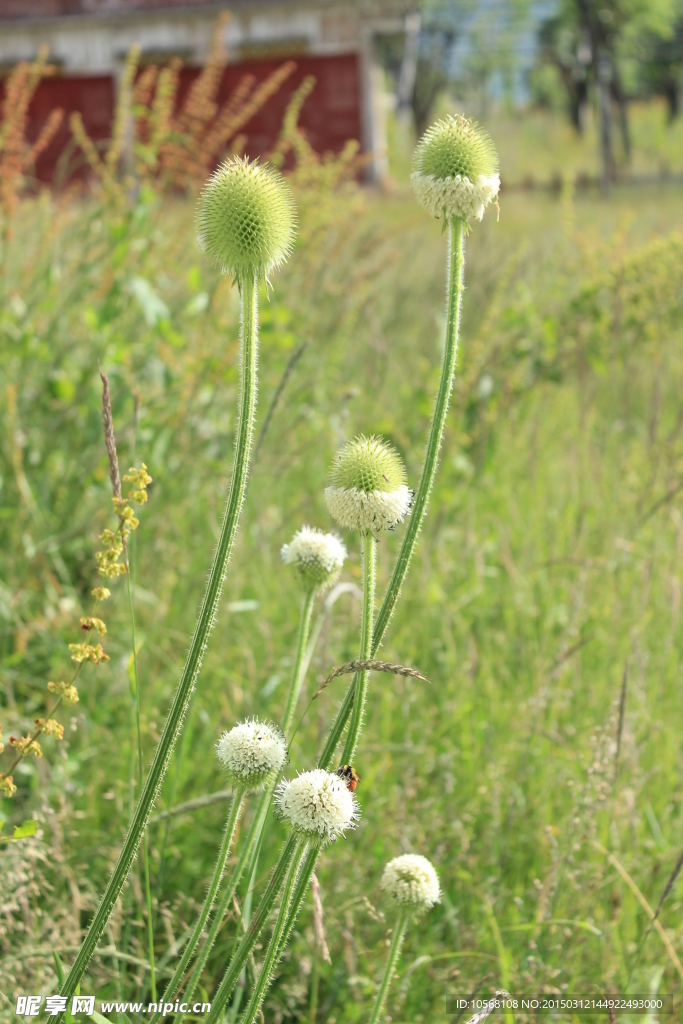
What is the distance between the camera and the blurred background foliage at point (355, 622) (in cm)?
163

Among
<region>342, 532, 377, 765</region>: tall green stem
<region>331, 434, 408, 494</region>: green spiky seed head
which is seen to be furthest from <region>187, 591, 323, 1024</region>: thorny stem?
<region>331, 434, 408, 494</region>: green spiky seed head

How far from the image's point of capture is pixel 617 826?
1.87 meters

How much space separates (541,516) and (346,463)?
2.15 m

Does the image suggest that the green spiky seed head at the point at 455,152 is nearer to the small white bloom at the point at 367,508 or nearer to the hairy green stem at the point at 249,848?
the small white bloom at the point at 367,508

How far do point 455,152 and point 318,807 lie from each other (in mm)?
723

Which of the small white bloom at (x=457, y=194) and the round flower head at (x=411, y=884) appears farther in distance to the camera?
the round flower head at (x=411, y=884)

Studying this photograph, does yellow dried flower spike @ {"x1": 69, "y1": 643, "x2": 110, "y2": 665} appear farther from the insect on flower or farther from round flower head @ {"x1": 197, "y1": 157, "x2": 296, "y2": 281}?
round flower head @ {"x1": 197, "y1": 157, "x2": 296, "y2": 281}

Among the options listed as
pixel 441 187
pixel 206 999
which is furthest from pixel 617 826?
pixel 441 187

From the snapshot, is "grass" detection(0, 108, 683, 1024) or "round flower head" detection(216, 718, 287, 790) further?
"grass" detection(0, 108, 683, 1024)

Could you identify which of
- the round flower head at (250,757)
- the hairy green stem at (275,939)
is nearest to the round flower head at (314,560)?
the round flower head at (250,757)

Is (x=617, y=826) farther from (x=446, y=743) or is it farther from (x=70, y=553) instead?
(x=70, y=553)

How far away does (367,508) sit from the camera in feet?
3.35

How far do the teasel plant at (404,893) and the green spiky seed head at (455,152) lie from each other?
0.83 m

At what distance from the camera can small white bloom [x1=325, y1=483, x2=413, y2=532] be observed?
1020 mm
